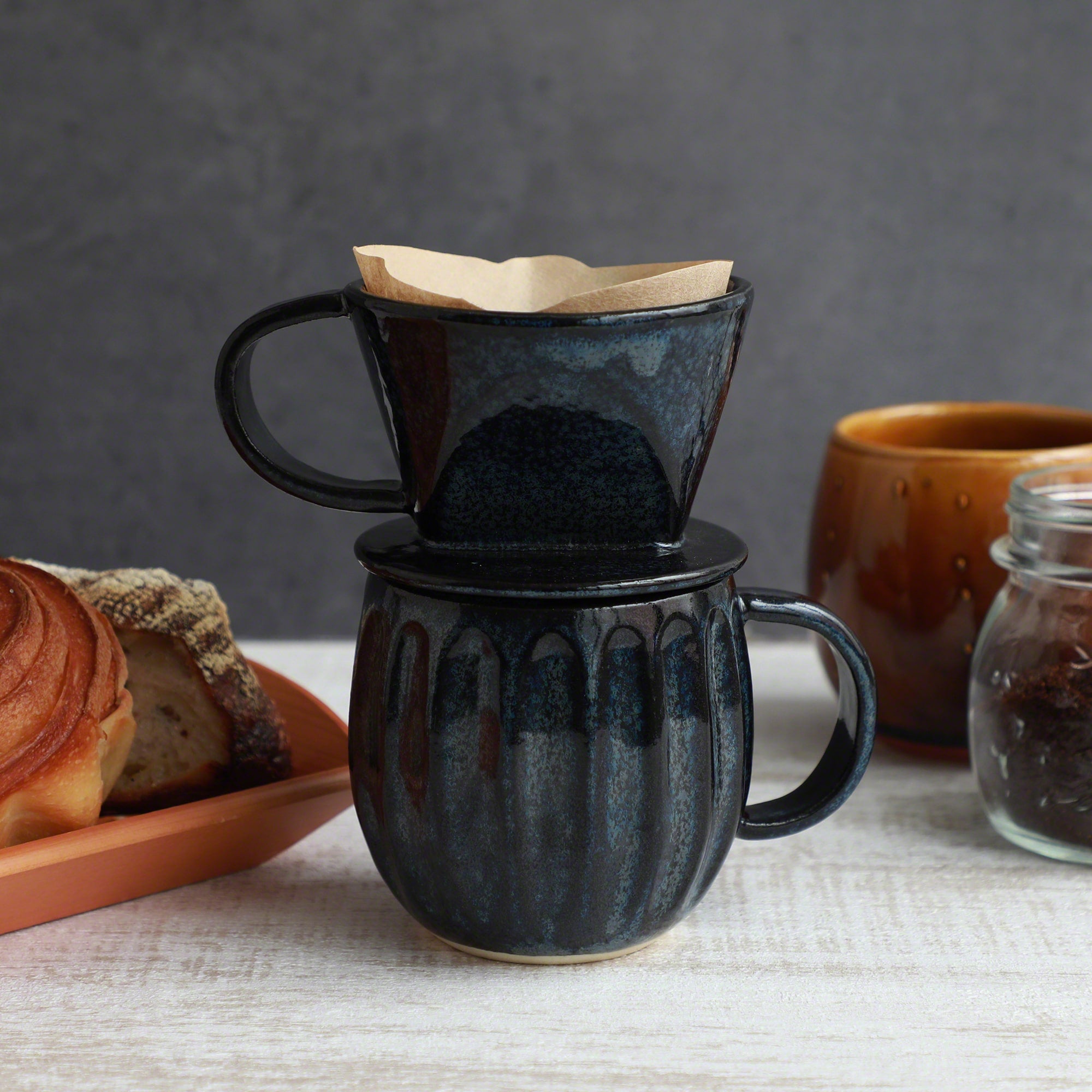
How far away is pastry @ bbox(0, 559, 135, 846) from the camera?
0.47m

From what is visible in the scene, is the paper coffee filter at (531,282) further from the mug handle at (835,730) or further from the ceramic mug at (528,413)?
the mug handle at (835,730)

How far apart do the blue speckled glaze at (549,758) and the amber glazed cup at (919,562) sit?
0.73 feet

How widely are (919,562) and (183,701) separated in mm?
362

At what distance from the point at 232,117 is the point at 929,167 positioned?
82 cm

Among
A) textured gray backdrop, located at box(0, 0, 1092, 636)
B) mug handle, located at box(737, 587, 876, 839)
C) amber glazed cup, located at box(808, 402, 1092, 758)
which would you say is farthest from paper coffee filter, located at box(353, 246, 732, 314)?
textured gray backdrop, located at box(0, 0, 1092, 636)

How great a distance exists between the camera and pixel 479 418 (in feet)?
1.39

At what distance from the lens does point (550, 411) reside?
1.38ft

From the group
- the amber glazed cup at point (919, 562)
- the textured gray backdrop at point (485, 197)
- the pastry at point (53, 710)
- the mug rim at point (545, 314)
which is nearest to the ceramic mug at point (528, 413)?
the mug rim at point (545, 314)

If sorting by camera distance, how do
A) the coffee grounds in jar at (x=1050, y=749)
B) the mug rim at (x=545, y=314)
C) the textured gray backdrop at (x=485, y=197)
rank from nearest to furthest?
the mug rim at (x=545, y=314) → the coffee grounds in jar at (x=1050, y=749) → the textured gray backdrop at (x=485, y=197)

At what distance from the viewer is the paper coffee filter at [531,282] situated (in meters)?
0.41

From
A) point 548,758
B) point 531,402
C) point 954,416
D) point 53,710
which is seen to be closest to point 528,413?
point 531,402

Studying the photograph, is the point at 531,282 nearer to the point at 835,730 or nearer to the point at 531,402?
the point at 531,402

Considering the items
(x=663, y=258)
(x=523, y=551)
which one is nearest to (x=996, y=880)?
(x=523, y=551)

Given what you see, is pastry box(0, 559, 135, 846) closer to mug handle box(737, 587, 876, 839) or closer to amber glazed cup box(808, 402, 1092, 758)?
mug handle box(737, 587, 876, 839)
